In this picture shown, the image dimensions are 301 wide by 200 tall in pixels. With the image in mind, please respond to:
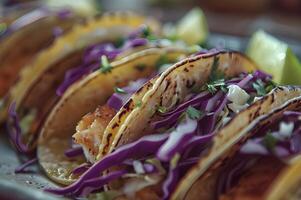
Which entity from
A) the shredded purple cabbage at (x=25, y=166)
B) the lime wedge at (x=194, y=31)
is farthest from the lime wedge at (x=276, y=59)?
the shredded purple cabbage at (x=25, y=166)

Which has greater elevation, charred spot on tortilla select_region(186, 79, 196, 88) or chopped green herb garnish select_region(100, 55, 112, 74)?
chopped green herb garnish select_region(100, 55, 112, 74)

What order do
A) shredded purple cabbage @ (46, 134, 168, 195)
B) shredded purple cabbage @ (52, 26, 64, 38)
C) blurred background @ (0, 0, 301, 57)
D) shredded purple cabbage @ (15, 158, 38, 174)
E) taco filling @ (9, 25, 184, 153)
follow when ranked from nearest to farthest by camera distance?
shredded purple cabbage @ (46, 134, 168, 195)
shredded purple cabbage @ (15, 158, 38, 174)
taco filling @ (9, 25, 184, 153)
shredded purple cabbage @ (52, 26, 64, 38)
blurred background @ (0, 0, 301, 57)

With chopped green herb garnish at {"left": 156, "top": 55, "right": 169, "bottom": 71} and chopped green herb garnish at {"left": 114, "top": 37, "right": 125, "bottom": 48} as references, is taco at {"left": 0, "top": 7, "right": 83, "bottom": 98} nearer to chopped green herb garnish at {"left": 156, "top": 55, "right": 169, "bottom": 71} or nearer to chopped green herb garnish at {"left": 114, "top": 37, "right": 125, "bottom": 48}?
chopped green herb garnish at {"left": 114, "top": 37, "right": 125, "bottom": 48}

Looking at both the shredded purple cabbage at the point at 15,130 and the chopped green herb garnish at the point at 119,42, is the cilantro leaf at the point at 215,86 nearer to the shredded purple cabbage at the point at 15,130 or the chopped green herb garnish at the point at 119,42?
the chopped green herb garnish at the point at 119,42

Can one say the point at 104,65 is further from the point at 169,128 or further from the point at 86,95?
the point at 169,128

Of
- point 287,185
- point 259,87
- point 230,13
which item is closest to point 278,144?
point 287,185

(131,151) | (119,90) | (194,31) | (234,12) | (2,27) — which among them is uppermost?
(2,27)

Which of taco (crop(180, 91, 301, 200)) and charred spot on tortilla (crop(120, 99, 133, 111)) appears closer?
taco (crop(180, 91, 301, 200))

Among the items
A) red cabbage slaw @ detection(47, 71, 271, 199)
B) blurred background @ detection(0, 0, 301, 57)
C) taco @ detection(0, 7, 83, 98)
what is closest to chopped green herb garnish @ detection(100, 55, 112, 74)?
red cabbage slaw @ detection(47, 71, 271, 199)

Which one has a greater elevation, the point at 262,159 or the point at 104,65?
the point at 104,65
